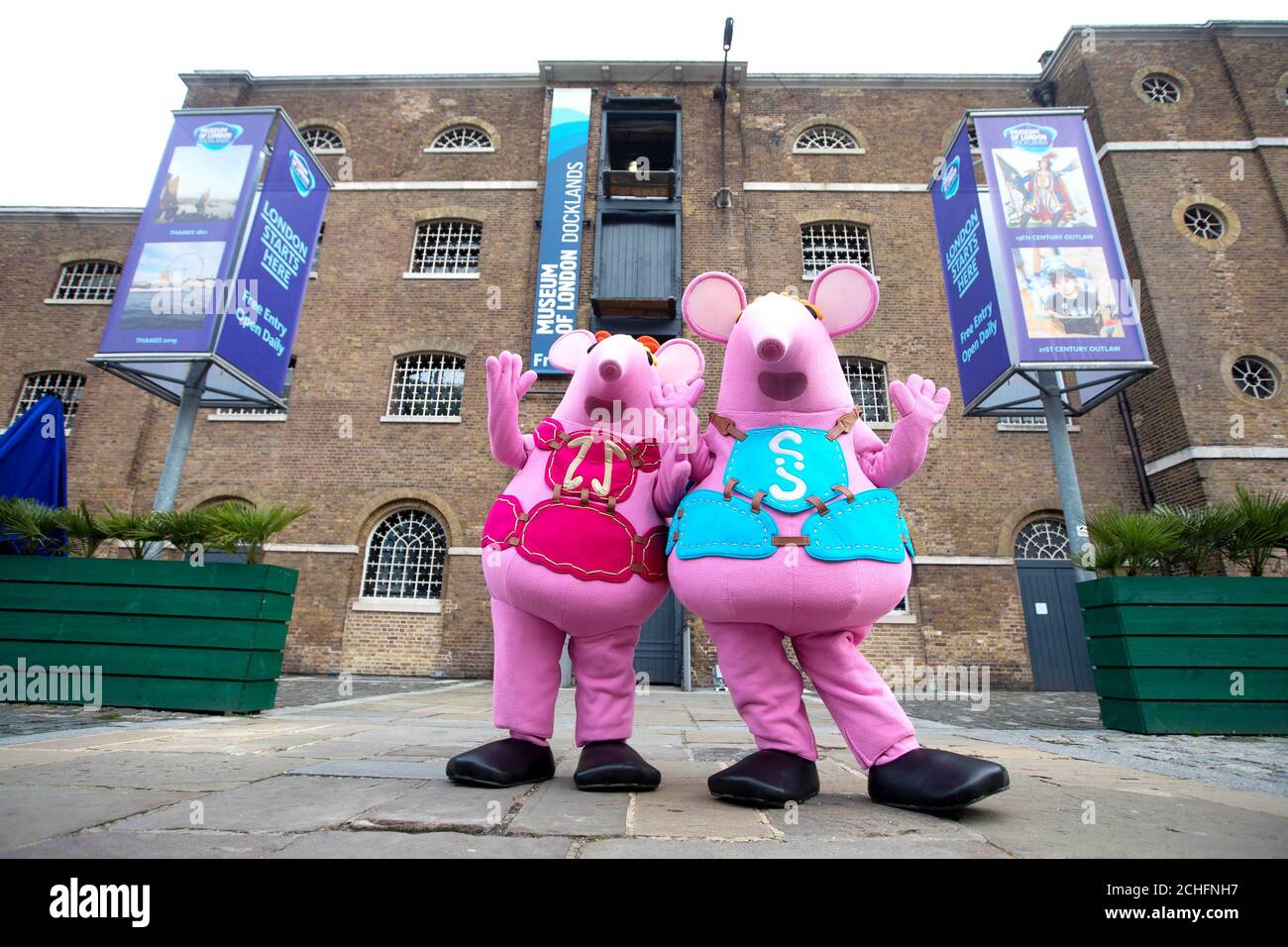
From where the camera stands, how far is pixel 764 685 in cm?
213

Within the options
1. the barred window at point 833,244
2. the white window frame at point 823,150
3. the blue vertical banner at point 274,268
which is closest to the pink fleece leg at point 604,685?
the blue vertical banner at point 274,268

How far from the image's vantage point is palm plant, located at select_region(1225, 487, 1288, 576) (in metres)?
4.27

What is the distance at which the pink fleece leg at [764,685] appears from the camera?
2.10 m

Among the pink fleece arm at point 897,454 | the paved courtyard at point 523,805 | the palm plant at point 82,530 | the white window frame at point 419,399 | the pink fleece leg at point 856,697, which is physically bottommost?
the paved courtyard at point 523,805

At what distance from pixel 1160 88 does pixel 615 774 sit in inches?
659

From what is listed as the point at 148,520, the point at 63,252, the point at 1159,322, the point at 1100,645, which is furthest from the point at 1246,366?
the point at 63,252

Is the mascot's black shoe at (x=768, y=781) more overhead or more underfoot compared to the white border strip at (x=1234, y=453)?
more underfoot

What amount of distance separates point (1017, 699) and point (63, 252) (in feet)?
62.9

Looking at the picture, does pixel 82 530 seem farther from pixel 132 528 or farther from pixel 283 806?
pixel 283 806

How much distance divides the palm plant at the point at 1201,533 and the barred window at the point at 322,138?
49.4 ft

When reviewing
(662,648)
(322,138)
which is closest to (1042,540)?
(662,648)

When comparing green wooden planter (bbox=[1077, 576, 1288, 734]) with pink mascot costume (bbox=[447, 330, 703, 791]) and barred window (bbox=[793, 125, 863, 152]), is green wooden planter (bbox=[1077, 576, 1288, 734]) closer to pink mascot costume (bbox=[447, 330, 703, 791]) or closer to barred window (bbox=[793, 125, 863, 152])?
pink mascot costume (bbox=[447, 330, 703, 791])

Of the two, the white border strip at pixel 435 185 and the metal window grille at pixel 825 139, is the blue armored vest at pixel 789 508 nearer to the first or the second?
the white border strip at pixel 435 185
